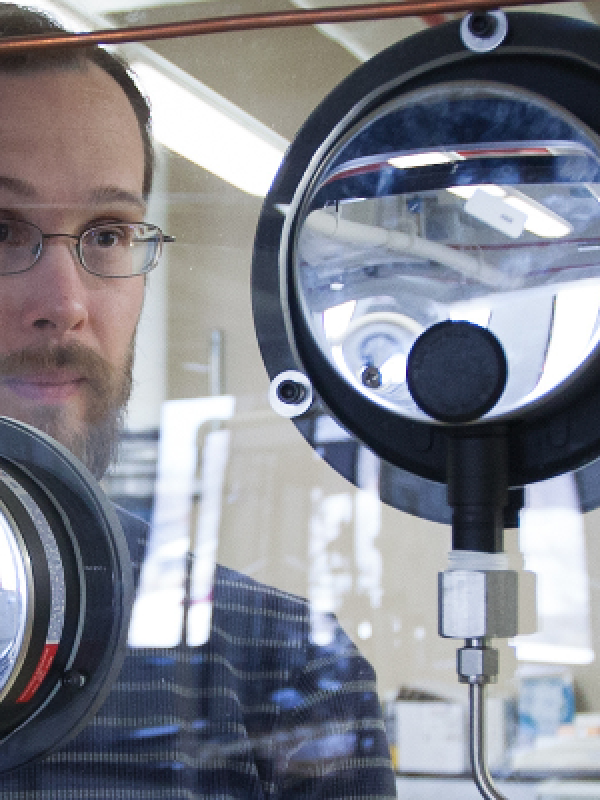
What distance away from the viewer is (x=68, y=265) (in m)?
0.57

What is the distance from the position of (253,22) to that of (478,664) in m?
0.35

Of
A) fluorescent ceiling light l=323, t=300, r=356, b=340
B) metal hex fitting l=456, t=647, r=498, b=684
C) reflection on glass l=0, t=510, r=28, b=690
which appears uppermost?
fluorescent ceiling light l=323, t=300, r=356, b=340

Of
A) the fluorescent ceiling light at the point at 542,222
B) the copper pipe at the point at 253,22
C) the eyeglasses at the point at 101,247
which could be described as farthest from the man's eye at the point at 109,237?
the fluorescent ceiling light at the point at 542,222

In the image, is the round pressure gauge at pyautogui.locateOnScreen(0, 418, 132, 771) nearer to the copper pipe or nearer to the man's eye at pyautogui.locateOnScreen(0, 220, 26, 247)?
the man's eye at pyautogui.locateOnScreen(0, 220, 26, 247)

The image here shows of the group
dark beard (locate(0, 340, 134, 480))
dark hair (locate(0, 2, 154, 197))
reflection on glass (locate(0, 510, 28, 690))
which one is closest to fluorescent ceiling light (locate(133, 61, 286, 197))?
dark hair (locate(0, 2, 154, 197))

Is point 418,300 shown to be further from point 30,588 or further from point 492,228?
point 30,588

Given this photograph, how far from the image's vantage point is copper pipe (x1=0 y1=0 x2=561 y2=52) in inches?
20.6

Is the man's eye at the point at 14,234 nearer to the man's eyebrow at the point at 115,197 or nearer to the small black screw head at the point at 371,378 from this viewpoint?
the man's eyebrow at the point at 115,197

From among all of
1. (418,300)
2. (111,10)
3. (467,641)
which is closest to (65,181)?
(111,10)

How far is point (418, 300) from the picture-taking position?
20.2 inches

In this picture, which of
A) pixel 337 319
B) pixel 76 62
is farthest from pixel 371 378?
pixel 76 62

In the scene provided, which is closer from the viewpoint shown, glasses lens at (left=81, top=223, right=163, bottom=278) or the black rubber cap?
the black rubber cap

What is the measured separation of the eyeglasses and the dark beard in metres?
0.05

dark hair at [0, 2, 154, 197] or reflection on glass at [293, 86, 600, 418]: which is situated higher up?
dark hair at [0, 2, 154, 197]
